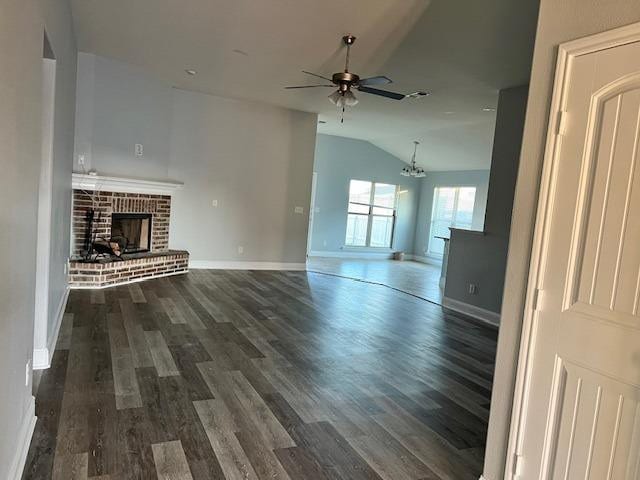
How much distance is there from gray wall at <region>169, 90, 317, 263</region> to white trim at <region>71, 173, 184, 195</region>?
602 millimetres

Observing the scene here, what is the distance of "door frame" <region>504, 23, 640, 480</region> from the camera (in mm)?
1720

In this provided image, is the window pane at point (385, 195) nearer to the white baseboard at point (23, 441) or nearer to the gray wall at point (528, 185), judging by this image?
the gray wall at point (528, 185)

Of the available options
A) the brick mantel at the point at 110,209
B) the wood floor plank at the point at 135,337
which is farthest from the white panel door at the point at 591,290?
the brick mantel at the point at 110,209

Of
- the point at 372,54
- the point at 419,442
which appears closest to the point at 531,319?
the point at 419,442

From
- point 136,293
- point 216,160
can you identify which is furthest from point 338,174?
point 136,293

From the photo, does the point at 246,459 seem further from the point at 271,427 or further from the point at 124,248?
the point at 124,248

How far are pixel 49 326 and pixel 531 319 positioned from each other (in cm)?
326

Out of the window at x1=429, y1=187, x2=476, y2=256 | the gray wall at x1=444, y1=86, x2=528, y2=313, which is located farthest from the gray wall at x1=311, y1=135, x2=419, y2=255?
the gray wall at x1=444, y1=86, x2=528, y2=313

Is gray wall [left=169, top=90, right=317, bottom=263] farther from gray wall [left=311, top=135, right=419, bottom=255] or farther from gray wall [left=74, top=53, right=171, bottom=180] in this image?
gray wall [left=311, top=135, right=419, bottom=255]

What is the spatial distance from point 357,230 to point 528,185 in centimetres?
1010

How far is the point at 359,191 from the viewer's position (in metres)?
11.8

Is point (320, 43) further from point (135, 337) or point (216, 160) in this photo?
point (216, 160)

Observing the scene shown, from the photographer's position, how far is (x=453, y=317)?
18.4 ft

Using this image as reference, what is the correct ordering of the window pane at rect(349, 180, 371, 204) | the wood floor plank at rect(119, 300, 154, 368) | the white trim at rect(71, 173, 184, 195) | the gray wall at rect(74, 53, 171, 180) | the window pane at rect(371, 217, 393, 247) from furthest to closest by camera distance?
1. the window pane at rect(371, 217, 393, 247)
2. the window pane at rect(349, 180, 371, 204)
3. the gray wall at rect(74, 53, 171, 180)
4. the white trim at rect(71, 173, 184, 195)
5. the wood floor plank at rect(119, 300, 154, 368)
